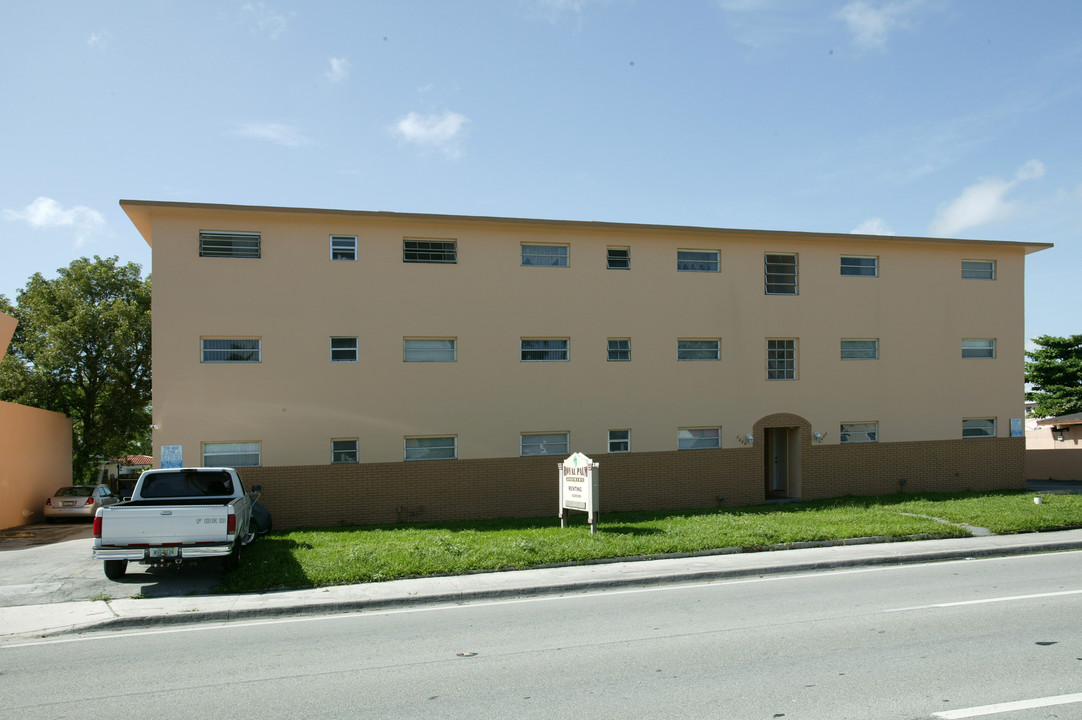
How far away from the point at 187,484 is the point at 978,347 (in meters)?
22.5

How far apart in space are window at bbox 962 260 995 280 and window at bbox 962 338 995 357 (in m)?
1.94

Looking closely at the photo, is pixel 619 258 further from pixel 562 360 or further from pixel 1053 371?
pixel 1053 371

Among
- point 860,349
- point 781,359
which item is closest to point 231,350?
point 781,359

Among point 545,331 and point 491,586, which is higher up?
point 545,331

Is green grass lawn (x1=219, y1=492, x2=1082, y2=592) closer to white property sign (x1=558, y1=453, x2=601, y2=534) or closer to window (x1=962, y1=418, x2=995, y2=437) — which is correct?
white property sign (x1=558, y1=453, x2=601, y2=534)

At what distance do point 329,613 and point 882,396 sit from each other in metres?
18.7

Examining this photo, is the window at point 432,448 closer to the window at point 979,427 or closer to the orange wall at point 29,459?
the orange wall at point 29,459

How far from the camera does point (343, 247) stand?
20.2 m

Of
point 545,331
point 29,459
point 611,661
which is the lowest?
point 611,661

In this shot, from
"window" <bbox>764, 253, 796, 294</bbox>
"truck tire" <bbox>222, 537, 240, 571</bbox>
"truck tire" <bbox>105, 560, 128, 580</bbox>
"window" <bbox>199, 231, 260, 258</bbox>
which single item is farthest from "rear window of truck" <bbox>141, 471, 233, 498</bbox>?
"window" <bbox>764, 253, 796, 294</bbox>

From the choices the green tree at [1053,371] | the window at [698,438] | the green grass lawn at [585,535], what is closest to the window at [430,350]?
the green grass lawn at [585,535]

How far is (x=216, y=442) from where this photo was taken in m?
18.9

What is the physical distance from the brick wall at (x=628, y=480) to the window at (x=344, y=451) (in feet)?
0.99

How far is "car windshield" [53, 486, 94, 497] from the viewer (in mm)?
26703
